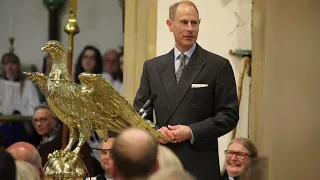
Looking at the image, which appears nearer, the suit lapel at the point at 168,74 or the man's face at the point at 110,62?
the suit lapel at the point at 168,74

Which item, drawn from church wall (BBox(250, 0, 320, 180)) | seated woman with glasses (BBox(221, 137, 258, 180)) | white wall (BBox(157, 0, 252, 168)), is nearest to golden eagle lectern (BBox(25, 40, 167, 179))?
seated woman with glasses (BBox(221, 137, 258, 180))

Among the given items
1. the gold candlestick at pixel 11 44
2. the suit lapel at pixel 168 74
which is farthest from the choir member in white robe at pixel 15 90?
the suit lapel at pixel 168 74

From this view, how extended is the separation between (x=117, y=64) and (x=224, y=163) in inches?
68.6

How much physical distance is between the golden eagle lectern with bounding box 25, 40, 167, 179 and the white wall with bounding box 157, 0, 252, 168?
2002 mm

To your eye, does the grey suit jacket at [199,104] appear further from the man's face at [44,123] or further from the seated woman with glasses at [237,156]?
the man's face at [44,123]

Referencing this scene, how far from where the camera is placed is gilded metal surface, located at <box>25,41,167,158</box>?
11.2 ft

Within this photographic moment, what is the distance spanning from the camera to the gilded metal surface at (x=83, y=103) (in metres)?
3.40

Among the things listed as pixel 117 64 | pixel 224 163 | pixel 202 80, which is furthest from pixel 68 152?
pixel 117 64

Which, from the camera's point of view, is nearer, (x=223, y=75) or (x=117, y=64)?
(x=223, y=75)

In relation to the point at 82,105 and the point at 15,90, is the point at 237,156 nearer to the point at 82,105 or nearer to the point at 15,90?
the point at 82,105

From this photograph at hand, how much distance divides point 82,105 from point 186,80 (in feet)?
1.87

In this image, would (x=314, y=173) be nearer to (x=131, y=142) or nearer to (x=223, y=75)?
(x=223, y=75)

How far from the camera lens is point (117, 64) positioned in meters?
6.78

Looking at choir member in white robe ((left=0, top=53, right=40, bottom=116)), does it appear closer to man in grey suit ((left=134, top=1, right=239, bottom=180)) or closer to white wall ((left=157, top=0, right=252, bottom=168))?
white wall ((left=157, top=0, right=252, bottom=168))
